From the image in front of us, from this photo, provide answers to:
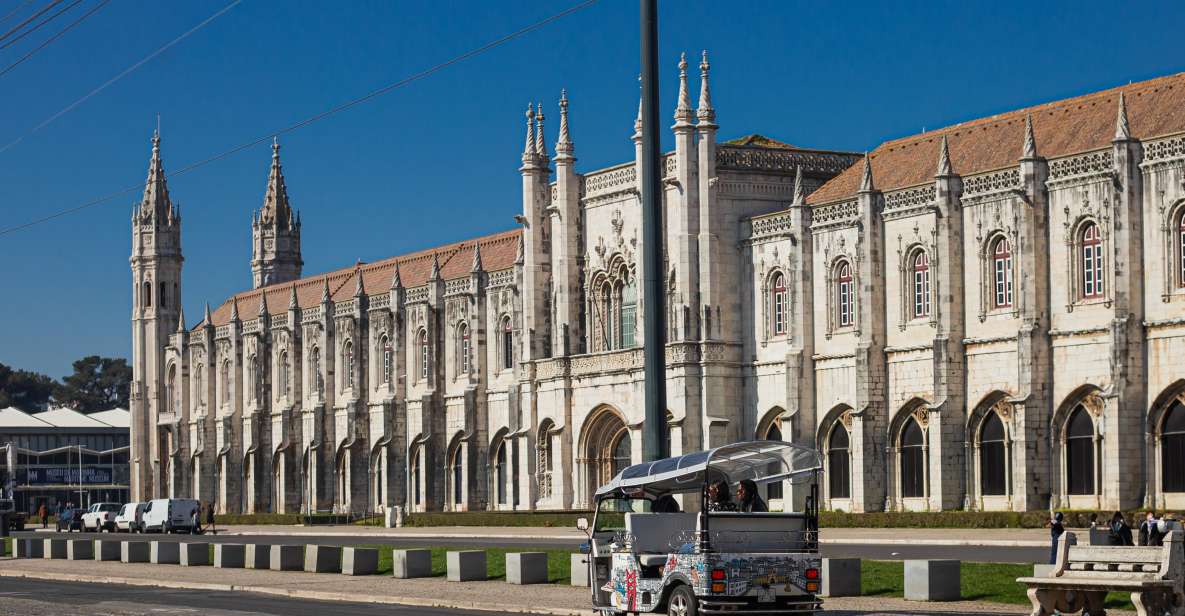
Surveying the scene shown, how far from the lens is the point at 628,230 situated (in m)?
72.1

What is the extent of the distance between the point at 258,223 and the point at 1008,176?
3002 inches

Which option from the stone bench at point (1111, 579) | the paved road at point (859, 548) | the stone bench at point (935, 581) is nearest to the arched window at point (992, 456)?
the paved road at point (859, 548)

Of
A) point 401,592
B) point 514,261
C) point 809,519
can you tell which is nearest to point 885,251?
point 514,261

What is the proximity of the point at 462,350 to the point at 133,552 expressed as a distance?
3576 centimetres

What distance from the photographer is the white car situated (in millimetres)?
92188

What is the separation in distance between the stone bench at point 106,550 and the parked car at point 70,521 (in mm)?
43727

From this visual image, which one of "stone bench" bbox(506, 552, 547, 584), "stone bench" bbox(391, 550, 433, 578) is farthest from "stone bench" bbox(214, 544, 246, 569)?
"stone bench" bbox(506, 552, 547, 584)

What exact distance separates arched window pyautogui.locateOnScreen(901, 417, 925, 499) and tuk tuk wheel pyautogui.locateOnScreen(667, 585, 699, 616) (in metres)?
36.2

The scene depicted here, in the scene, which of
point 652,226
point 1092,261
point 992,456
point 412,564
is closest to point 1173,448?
point 1092,261

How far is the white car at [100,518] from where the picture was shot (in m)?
92.2

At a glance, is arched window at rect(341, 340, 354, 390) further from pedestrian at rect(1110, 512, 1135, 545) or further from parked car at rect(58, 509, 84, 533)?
pedestrian at rect(1110, 512, 1135, 545)

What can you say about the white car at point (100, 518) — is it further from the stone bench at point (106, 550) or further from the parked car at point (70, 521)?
the stone bench at point (106, 550)

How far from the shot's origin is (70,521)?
96188 mm

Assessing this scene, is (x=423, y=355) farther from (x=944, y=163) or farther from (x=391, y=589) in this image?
(x=391, y=589)
